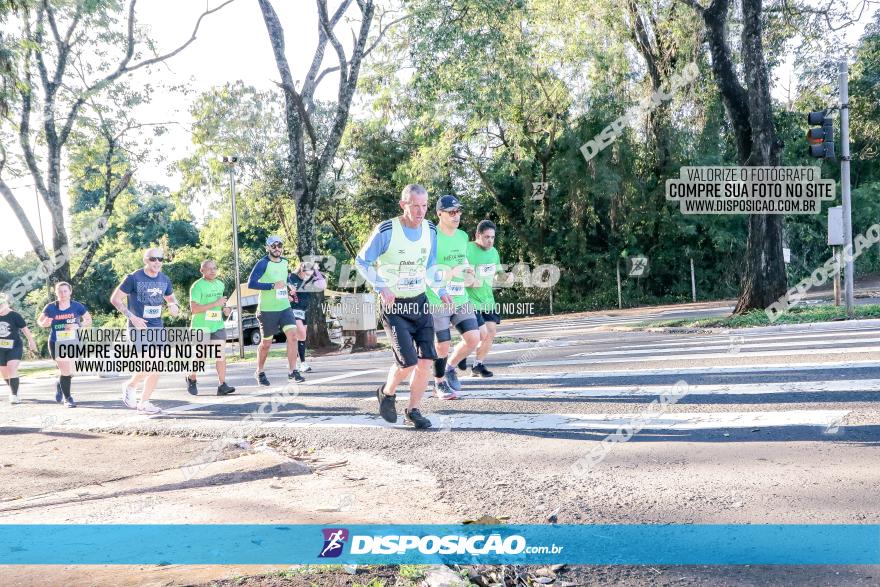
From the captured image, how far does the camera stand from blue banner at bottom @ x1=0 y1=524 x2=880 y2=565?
3.36 meters

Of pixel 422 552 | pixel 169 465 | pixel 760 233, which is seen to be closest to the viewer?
pixel 422 552

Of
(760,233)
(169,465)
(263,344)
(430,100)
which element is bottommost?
(169,465)

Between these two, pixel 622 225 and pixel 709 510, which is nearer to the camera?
pixel 709 510

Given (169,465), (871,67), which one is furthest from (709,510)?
(871,67)

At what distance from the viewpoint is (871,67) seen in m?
29.8

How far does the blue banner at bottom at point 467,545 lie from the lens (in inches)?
132

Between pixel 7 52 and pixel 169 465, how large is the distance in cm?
508

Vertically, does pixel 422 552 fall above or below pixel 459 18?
below

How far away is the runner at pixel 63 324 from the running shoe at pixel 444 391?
5.82 m

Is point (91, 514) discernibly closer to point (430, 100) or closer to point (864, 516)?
point (864, 516)

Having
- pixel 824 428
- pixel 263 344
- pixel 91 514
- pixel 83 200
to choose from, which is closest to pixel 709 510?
pixel 824 428

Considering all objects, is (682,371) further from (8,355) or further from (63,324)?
(8,355)

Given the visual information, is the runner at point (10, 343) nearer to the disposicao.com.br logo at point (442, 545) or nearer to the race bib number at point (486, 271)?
the race bib number at point (486, 271)

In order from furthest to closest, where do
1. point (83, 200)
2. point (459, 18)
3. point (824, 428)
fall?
1. point (83, 200)
2. point (459, 18)
3. point (824, 428)
